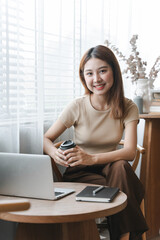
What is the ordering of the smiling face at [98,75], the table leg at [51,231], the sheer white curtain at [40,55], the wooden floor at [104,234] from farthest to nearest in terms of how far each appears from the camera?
1. the wooden floor at [104,234]
2. the smiling face at [98,75]
3. the sheer white curtain at [40,55]
4. the table leg at [51,231]

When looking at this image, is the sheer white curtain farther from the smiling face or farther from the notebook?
the notebook

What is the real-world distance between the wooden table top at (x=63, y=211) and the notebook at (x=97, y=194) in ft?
0.08

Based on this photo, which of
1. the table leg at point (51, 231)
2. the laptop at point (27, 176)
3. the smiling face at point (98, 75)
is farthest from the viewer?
the smiling face at point (98, 75)

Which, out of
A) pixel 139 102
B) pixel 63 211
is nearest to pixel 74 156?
pixel 63 211

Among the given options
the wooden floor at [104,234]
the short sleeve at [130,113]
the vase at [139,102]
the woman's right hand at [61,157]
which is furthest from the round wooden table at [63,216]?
the vase at [139,102]

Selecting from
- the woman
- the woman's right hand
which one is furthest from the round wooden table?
the woman

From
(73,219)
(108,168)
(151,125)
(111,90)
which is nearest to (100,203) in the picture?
(73,219)

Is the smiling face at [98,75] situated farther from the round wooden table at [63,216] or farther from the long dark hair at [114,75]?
the round wooden table at [63,216]

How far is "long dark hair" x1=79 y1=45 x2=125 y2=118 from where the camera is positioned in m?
1.90

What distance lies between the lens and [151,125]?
228 centimetres

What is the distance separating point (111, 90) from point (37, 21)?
583 millimetres

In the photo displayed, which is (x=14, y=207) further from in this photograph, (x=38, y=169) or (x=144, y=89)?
(x=144, y=89)

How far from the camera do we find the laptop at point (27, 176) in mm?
1286

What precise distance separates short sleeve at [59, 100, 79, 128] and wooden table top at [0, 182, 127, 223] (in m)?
0.69
